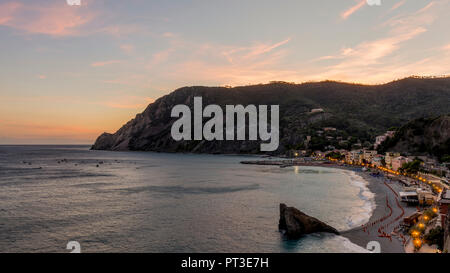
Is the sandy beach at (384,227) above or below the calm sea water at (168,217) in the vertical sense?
above

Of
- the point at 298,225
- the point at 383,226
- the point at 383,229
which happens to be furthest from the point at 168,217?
the point at 383,226

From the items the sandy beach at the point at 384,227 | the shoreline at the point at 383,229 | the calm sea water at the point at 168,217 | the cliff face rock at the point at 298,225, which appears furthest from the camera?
the cliff face rock at the point at 298,225

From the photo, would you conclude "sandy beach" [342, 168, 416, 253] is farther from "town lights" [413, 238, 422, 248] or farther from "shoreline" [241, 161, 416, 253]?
"town lights" [413, 238, 422, 248]

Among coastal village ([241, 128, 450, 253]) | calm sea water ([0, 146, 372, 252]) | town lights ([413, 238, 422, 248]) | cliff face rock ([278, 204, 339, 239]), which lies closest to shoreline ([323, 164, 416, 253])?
coastal village ([241, 128, 450, 253])

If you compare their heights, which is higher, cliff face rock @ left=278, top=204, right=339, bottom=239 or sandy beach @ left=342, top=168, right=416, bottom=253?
cliff face rock @ left=278, top=204, right=339, bottom=239

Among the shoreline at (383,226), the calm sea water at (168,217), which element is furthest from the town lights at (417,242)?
the calm sea water at (168,217)

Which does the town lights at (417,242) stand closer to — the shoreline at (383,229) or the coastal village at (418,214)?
the coastal village at (418,214)

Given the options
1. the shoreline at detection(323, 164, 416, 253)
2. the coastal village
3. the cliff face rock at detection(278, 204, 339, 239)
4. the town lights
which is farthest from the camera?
the cliff face rock at detection(278, 204, 339, 239)

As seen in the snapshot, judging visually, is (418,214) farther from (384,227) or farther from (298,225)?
(298,225)
